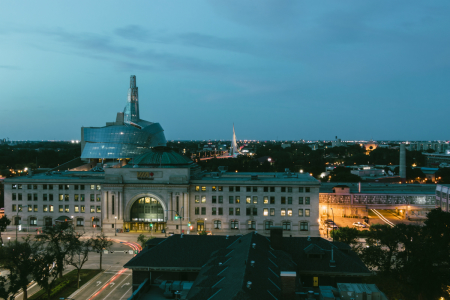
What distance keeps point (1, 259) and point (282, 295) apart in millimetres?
36686

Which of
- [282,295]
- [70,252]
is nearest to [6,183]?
[70,252]

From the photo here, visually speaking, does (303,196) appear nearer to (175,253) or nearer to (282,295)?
(175,253)

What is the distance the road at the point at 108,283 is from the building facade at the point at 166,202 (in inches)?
763

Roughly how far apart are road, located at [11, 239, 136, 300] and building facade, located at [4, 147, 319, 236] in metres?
19.4

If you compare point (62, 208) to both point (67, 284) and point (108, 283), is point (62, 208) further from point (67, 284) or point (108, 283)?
point (108, 283)

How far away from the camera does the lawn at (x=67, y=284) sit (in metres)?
49.7

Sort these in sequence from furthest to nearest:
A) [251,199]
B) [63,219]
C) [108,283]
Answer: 1. [63,219]
2. [251,199]
3. [108,283]

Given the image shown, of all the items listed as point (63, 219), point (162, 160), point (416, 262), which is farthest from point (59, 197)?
point (416, 262)

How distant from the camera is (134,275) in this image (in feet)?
135

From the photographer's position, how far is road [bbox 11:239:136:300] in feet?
164

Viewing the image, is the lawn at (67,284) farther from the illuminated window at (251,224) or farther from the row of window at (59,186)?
the illuminated window at (251,224)

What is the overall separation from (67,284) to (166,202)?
3590cm

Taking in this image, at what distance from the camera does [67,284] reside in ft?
175

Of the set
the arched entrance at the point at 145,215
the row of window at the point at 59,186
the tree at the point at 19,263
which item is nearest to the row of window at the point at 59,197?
the row of window at the point at 59,186
